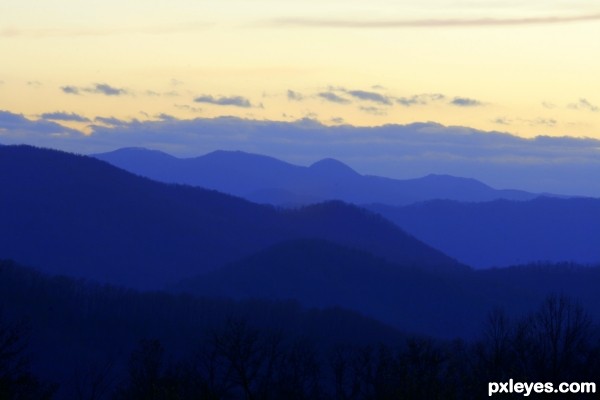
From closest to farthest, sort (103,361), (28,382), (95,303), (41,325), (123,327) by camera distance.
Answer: (28,382) < (103,361) < (41,325) < (123,327) < (95,303)

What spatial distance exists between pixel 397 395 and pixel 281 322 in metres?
140

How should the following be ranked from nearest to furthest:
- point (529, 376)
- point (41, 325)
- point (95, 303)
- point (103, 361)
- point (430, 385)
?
point (430, 385) → point (529, 376) → point (103, 361) → point (41, 325) → point (95, 303)

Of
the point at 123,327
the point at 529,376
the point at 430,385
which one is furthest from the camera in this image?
the point at 123,327

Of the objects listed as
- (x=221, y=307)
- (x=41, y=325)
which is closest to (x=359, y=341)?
(x=221, y=307)

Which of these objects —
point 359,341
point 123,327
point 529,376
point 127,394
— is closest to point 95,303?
point 123,327

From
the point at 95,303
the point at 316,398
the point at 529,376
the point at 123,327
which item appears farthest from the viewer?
the point at 95,303

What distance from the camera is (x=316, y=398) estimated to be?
66.1 m

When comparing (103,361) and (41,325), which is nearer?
(103,361)

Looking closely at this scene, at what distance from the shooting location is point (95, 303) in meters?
191

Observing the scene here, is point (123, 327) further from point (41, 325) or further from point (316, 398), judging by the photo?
point (316, 398)

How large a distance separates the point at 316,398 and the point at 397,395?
77.7 ft

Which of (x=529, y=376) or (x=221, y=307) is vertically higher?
(x=221, y=307)

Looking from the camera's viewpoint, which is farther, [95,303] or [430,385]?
[95,303]

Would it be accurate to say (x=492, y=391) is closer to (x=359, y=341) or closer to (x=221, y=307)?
(x=359, y=341)
